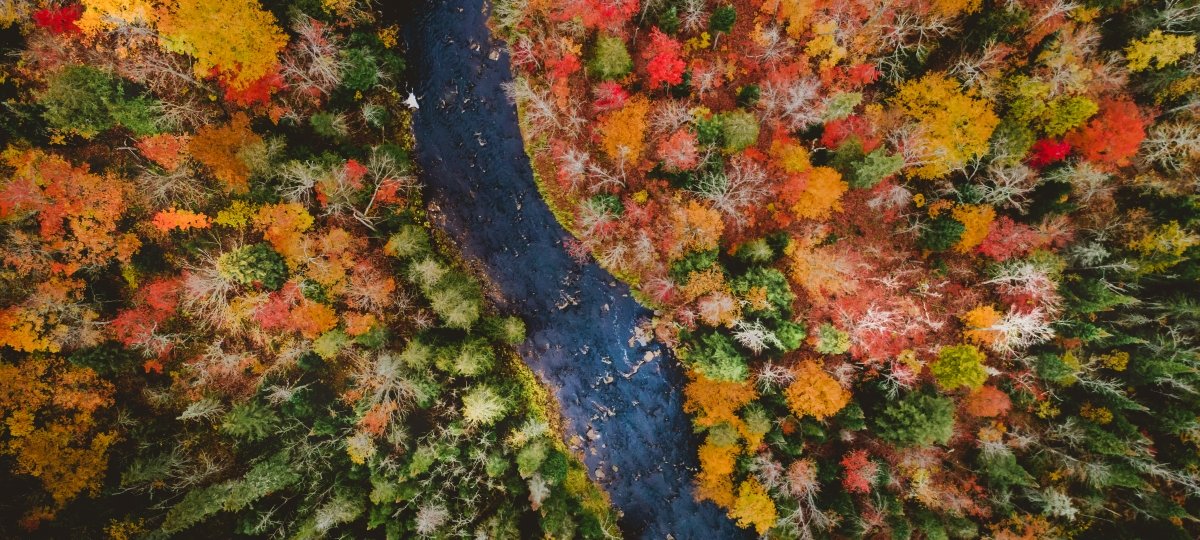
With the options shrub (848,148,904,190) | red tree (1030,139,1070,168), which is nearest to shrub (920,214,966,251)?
shrub (848,148,904,190)

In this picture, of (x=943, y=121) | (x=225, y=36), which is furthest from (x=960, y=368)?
(x=225, y=36)

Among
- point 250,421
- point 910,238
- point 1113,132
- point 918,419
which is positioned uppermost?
point 1113,132

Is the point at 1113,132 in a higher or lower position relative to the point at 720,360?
higher

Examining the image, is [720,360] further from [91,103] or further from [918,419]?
[91,103]

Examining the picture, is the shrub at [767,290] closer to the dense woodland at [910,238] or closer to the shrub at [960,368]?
the dense woodland at [910,238]

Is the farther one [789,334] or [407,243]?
[407,243]

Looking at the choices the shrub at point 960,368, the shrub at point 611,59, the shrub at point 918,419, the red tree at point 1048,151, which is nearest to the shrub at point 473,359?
the shrub at point 611,59

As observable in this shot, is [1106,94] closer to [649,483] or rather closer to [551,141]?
[551,141]
